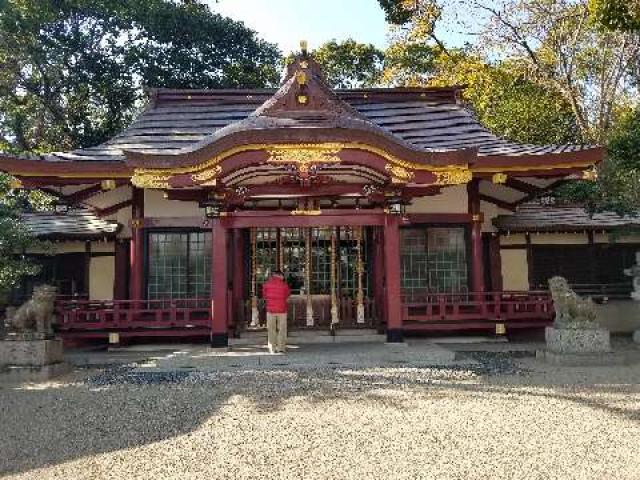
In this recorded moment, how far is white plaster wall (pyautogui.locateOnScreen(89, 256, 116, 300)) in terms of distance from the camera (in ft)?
42.7

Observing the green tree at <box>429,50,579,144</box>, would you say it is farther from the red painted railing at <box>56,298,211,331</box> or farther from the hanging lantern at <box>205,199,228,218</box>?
→ the red painted railing at <box>56,298,211,331</box>

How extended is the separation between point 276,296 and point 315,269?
3.01 metres

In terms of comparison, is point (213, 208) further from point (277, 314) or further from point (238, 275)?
point (277, 314)

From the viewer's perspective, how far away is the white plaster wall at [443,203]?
11.6m

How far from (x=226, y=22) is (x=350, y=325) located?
2502 cm

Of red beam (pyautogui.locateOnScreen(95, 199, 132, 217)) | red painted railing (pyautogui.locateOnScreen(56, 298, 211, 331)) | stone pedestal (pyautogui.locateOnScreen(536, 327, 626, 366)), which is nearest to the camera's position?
stone pedestal (pyautogui.locateOnScreen(536, 327, 626, 366))

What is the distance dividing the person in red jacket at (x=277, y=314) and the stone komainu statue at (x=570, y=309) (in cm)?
474

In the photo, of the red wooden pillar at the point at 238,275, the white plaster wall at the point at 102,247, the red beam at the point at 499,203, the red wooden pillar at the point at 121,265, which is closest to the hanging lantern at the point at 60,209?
the white plaster wall at the point at 102,247

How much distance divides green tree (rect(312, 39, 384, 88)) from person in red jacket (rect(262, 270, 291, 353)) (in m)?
26.9

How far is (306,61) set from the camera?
1068 cm

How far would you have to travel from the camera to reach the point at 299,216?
10.2 metres

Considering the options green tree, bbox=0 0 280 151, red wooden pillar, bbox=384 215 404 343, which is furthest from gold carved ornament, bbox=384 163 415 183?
green tree, bbox=0 0 280 151

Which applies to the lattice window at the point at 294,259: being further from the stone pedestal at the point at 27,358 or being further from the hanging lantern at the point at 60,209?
the hanging lantern at the point at 60,209

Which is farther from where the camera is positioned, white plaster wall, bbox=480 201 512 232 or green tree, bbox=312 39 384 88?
green tree, bbox=312 39 384 88
